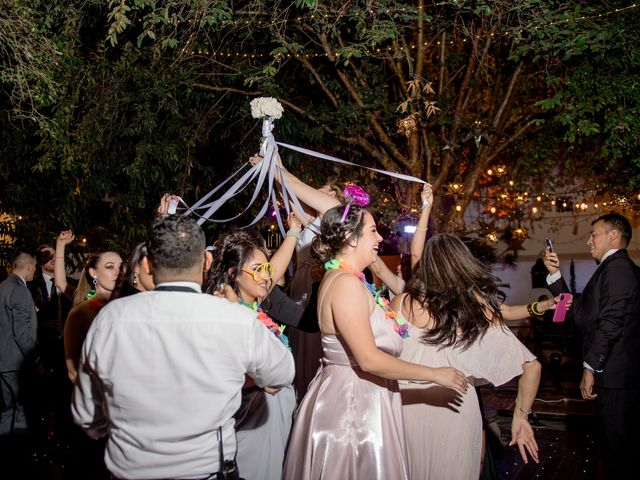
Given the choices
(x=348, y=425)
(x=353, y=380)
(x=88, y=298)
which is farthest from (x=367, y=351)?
(x=88, y=298)

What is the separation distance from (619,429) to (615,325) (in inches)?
28.4

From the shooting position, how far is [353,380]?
9.98 feet

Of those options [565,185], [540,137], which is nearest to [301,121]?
[540,137]

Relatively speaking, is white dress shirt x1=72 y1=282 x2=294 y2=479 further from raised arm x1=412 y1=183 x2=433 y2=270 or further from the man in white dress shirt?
raised arm x1=412 y1=183 x2=433 y2=270

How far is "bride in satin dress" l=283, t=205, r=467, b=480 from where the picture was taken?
2.82 meters

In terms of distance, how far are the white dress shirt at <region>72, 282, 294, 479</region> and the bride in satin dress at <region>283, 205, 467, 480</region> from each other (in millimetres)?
761

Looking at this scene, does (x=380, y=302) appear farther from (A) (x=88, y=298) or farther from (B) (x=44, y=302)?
(B) (x=44, y=302)

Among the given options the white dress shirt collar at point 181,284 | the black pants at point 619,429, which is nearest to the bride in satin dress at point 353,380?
the white dress shirt collar at point 181,284

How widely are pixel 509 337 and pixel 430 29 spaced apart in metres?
5.80

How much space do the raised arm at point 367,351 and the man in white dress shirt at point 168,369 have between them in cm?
67

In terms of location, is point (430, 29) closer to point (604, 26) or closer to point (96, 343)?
point (604, 26)

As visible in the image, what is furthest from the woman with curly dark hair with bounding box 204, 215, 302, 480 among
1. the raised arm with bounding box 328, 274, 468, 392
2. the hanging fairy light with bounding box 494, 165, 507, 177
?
the hanging fairy light with bounding box 494, 165, 507, 177

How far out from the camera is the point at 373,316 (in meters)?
3.09

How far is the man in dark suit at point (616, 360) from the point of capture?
4.26 m
